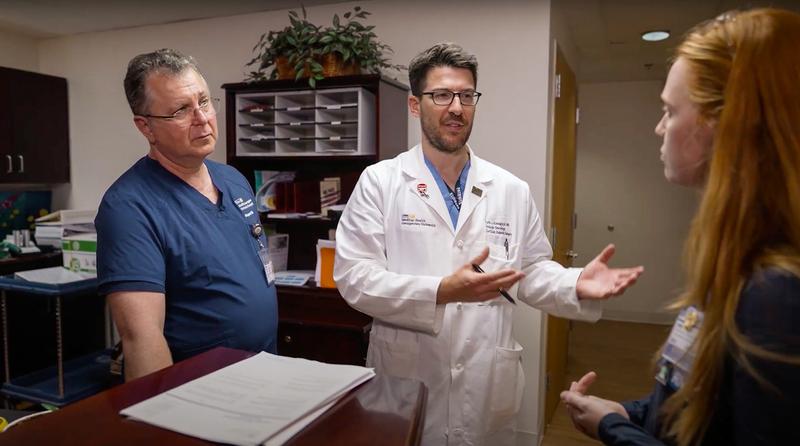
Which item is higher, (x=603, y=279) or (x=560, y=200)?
(x=560, y=200)

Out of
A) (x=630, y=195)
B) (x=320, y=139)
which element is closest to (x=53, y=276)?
(x=320, y=139)

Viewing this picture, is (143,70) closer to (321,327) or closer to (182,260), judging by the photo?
(182,260)

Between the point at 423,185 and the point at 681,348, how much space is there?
108cm

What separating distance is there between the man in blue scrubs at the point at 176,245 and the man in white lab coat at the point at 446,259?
1.15 feet

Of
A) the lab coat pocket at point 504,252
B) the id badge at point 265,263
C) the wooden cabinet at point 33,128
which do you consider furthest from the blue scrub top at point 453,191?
the wooden cabinet at point 33,128

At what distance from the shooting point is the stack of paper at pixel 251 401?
1.83 feet

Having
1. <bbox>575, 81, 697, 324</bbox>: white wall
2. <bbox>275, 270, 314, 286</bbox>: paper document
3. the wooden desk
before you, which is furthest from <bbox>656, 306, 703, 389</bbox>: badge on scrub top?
<bbox>575, 81, 697, 324</bbox>: white wall

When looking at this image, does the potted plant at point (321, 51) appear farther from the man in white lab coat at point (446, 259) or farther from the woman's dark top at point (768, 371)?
the woman's dark top at point (768, 371)

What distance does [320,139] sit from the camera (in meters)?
2.66

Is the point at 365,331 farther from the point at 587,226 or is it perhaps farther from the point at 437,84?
the point at 587,226

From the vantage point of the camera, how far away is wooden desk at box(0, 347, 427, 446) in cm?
53

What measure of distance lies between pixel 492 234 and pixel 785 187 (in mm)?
1071

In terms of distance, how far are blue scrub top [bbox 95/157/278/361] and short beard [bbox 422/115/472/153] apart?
2.41ft

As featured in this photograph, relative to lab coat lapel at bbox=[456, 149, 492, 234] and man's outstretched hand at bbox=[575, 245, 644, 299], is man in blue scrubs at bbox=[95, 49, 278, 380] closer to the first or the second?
lab coat lapel at bbox=[456, 149, 492, 234]
